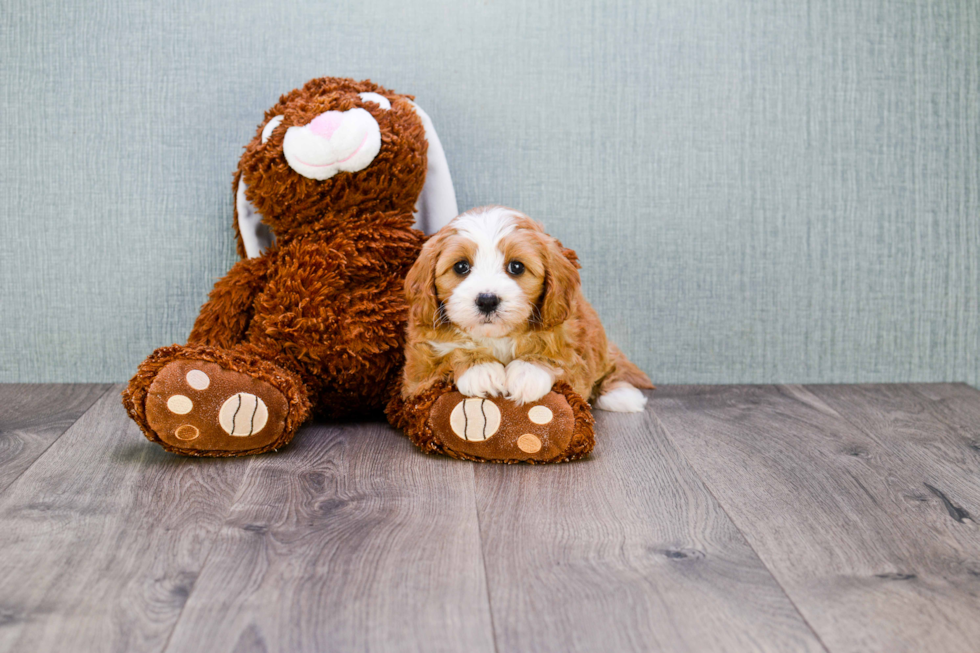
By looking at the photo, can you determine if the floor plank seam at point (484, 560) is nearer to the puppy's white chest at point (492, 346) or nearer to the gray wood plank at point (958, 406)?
the puppy's white chest at point (492, 346)

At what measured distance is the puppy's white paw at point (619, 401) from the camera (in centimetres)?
159

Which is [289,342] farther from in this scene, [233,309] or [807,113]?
[807,113]

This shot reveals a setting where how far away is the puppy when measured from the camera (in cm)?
123

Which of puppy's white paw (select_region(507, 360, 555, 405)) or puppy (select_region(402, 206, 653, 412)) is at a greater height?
puppy (select_region(402, 206, 653, 412))

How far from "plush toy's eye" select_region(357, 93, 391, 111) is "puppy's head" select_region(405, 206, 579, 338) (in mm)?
278

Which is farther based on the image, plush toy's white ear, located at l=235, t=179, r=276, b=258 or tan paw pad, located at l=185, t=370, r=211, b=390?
plush toy's white ear, located at l=235, t=179, r=276, b=258

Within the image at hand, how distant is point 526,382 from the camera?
125 centimetres

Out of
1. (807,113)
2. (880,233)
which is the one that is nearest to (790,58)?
(807,113)

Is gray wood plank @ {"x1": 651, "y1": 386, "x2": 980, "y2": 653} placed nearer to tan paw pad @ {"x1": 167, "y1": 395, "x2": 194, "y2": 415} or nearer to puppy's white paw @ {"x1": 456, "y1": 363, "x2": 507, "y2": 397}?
puppy's white paw @ {"x1": 456, "y1": 363, "x2": 507, "y2": 397}

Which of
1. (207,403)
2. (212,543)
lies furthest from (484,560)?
(207,403)

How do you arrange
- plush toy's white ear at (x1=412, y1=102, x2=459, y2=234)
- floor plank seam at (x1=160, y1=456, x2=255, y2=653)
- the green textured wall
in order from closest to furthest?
floor plank seam at (x1=160, y1=456, x2=255, y2=653) < plush toy's white ear at (x1=412, y1=102, x2=459, y2=234) < the green textured wall

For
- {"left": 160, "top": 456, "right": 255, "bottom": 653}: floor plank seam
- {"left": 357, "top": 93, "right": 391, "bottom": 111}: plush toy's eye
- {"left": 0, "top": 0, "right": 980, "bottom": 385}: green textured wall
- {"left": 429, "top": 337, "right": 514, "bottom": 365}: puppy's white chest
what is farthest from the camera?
{"left": 0, "top": 0, "right": 980, "bottom": 385}: green textured wall

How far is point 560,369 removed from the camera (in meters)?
1.32

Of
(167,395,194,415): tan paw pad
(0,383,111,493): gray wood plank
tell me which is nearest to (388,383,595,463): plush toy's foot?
(167,395,194,415): tan paw pad
